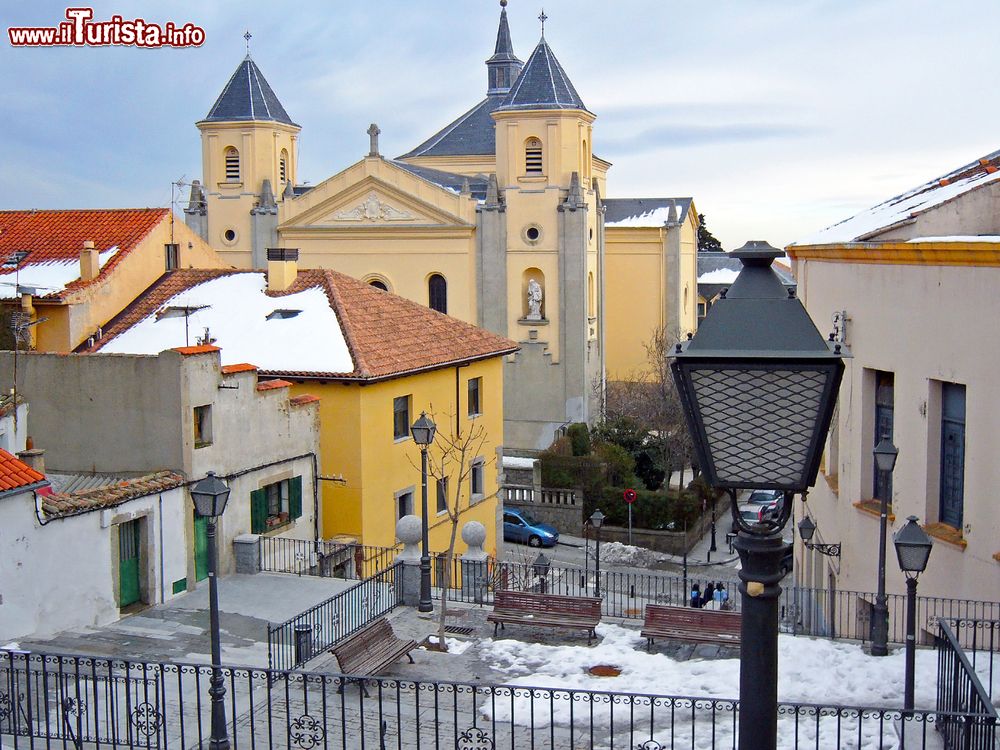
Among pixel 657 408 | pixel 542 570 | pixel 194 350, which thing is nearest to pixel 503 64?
pixel 657 408

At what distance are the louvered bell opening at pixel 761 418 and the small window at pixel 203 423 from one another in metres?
17.3

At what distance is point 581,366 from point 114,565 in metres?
31.6

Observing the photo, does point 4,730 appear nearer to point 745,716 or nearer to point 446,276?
point 745,716

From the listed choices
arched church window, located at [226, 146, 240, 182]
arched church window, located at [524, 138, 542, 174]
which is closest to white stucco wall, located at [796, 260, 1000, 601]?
arched church window, located at [524, 138, 542, 174]

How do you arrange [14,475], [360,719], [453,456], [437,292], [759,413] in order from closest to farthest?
[759,413] → [360,719] → [14,475] → [453,456] → [437,292]

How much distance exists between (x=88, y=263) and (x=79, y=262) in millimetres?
968

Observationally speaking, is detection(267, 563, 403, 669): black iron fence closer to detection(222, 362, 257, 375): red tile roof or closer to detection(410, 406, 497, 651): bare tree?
detection(222, 362, 257, 375): red tile roof

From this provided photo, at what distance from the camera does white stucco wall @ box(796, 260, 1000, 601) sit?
12859 millimetres

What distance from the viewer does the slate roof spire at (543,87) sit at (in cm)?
4747

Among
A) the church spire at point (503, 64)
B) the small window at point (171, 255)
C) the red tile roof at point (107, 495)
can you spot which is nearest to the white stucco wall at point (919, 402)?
the red tile roof at point (107, 495)

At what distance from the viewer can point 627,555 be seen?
36.0 metres

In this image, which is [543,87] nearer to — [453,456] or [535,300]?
[535,300]

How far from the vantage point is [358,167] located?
4775 cm

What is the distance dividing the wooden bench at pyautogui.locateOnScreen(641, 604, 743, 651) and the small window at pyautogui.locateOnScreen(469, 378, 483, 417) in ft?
50.5
